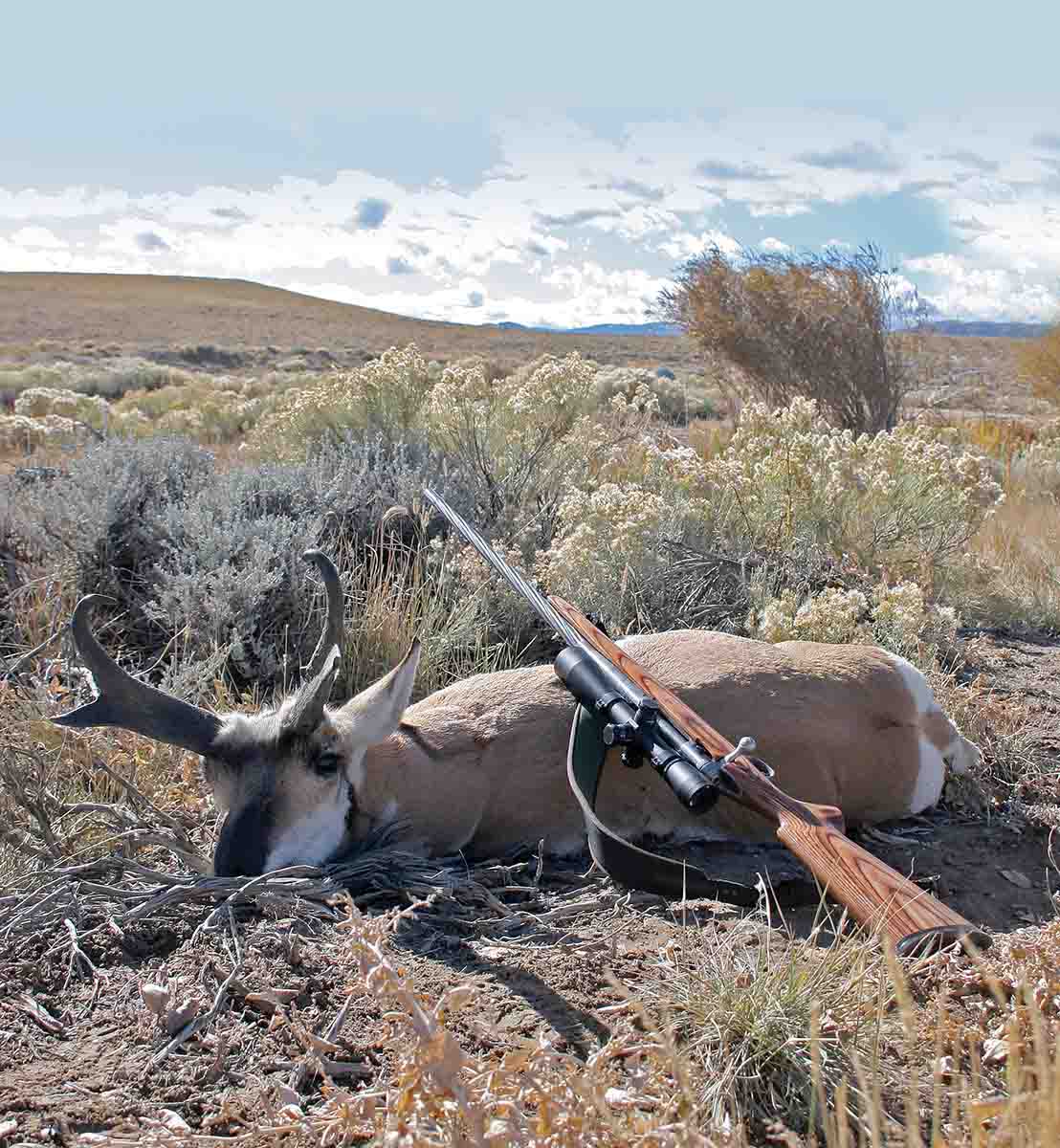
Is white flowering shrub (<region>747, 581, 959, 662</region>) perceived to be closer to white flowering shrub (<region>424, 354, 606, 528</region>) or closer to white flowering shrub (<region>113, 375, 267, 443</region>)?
white flowering shrub (<region>424, 354, 606, 528</region>)

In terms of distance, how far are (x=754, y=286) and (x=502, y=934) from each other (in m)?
12.8

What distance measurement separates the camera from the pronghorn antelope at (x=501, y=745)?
3855 millimetres

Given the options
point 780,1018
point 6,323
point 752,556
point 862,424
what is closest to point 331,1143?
point 780,1018

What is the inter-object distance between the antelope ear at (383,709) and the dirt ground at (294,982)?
616 millimetres

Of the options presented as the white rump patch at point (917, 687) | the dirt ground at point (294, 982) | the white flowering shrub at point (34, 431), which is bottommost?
the dirt ground at point (294, 982)

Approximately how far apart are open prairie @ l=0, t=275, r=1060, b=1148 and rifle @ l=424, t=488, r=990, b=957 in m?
0.16

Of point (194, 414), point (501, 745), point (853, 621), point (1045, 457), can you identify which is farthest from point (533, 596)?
point (194, 414)

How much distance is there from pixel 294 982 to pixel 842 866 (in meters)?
1.66

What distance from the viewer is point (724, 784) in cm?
367

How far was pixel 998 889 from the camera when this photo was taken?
416cm

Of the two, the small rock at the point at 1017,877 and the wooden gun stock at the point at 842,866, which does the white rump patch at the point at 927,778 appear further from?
the wooden gun stock at the point at 842,866

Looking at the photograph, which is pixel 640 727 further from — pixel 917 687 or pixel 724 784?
pixel 917 687

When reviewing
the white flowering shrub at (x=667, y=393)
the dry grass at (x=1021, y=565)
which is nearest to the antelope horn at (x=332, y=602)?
the dry grass at (x=1021, y=565)

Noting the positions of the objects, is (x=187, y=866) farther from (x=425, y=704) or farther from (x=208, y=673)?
(x=208, y=673)
